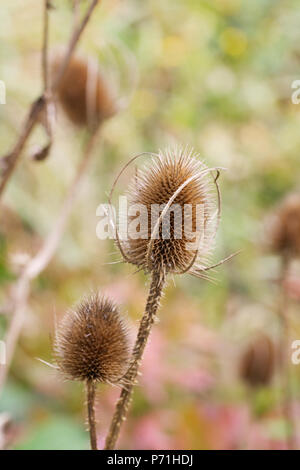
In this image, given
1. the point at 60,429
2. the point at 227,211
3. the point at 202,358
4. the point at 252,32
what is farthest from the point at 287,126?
the point at 60,429

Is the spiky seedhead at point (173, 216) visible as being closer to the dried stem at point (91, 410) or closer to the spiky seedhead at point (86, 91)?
the dried stem at point (91, 410)

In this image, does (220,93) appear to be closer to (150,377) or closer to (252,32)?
(252,32)

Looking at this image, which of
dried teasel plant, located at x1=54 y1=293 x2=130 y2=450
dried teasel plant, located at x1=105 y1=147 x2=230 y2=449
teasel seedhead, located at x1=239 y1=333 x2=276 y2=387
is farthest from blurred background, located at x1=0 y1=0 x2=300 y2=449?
dried teasel plant, located at x1=105 y1=147 x2=230 y2=449

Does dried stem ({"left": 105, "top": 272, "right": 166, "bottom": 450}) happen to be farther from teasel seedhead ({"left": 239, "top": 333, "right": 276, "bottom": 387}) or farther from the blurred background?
teasel seedhead ({"left": 239, "top": 333, "right": 276, "bottom": 387})

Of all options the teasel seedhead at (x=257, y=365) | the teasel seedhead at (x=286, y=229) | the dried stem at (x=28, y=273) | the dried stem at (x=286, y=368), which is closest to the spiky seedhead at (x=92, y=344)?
the dried stem at (x=28, y=273)

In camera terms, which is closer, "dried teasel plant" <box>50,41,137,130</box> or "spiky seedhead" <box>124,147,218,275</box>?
"spiky seedhead" <box>124,147,218,275</box>

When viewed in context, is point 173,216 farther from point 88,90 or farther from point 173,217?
point 88,90
